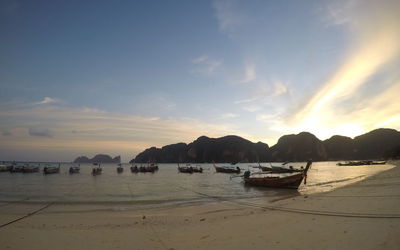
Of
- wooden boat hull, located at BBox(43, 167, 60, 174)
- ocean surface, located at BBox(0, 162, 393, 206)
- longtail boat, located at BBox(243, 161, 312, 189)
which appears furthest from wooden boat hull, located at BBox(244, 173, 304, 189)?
wooden boat hull, located at BBox(43, 167, 60, 174)

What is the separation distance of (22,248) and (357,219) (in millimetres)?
10858

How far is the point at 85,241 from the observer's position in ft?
29.2

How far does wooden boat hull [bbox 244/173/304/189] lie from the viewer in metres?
32.0

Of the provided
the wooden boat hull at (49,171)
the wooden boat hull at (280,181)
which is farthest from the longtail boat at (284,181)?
the wooden boat hull at (49,171)

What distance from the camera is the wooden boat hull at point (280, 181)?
32.0 m

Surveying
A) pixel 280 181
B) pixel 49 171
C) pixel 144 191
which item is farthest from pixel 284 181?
pixel 49 171

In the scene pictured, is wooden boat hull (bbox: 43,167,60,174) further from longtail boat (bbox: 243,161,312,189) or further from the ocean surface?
longtail boat (bbox: 243,161,312,189)

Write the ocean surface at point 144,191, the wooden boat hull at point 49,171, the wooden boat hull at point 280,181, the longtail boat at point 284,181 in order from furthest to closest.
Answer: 1. the wooden boat hull at point 49,171
2. the wooden boat hull at point 280,181
3. the longtail boat at point 284,181
4. the ocean surface at point 144,191

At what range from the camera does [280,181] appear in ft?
111

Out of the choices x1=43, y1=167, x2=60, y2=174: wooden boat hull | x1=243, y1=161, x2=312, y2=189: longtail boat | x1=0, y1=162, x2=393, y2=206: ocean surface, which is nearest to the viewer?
x1=0, y1=162, x2=393, y2=206: ocean surface

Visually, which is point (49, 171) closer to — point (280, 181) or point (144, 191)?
point (144, 191)

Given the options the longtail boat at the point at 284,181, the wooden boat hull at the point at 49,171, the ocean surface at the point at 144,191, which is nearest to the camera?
the ocean surface at the point at 144,191

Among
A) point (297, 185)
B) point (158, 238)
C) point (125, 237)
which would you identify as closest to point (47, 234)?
point (125, 237)

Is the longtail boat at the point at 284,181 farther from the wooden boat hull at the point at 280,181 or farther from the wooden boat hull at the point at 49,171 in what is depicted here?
the wooden boat hull at the point at 49,171
